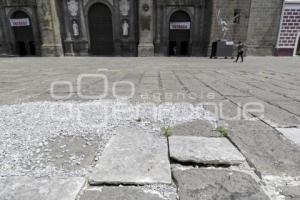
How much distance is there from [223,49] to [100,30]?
10970mm

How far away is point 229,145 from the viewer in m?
1.85

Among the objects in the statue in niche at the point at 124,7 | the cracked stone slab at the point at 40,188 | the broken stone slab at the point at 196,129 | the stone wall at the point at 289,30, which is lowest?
the broken stone slab at the point at 196,129

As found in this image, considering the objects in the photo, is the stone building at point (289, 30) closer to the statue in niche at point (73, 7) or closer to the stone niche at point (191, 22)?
the stone niche at point (191, 22)

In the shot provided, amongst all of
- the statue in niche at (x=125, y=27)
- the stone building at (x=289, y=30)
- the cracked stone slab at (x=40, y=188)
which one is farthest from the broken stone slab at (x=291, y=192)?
the stone building at (x=289, y=30)

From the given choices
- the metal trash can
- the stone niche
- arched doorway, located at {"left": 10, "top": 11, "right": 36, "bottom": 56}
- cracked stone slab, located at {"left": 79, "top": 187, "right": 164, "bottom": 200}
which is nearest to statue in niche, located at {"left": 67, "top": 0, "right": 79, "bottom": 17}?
arched doorway, located at {"left": 10, "top": 11, "right": 36, "bottom": 56}

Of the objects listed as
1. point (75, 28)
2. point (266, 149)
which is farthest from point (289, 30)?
point (266, 149)

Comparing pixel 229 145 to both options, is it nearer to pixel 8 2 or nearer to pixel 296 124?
pixel 296 124

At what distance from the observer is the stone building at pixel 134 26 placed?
1617 cm

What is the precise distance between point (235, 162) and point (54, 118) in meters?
2.21

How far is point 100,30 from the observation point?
18.1m

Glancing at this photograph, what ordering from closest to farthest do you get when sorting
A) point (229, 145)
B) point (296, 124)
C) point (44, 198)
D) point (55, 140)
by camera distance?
point (44, 198), point (229, 145), point (55, 140), point (296, 124)

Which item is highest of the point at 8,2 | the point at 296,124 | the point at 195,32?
the point at 8,2

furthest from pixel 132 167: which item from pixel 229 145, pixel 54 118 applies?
pixel 54 118

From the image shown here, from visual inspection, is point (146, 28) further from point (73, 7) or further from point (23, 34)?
point (23, 34)
